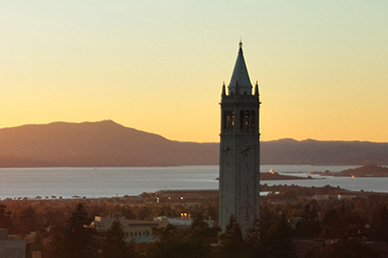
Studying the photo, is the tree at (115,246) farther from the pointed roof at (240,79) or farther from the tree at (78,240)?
the pointed roof at (240,79)

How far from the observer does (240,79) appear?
75.6 meters

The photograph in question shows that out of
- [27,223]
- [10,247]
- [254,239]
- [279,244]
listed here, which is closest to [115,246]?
[279,244]

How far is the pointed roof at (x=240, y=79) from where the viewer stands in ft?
247

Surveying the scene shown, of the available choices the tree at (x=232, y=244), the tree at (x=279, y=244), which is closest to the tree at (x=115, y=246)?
the tree at (x=232, y=244)

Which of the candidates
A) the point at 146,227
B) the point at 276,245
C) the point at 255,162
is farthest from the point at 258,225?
the point at 146,227

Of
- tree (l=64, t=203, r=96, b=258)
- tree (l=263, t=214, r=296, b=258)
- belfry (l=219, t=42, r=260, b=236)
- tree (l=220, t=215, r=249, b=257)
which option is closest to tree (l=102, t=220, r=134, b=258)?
tree (l=64, t=203, r=96, b=258)

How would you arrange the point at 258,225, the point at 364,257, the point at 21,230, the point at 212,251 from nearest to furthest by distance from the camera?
the point at 364,257
the point at 212,251
the point at 258,225
the point at 21,230

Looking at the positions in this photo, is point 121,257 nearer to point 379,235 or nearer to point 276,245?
point 276,245

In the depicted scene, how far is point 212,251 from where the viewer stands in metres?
62.0

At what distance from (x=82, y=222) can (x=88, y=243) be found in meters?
1.73

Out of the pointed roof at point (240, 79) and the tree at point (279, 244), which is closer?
the tree at point (279, 244)

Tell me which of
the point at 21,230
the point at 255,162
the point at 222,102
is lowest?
the point at 21,230

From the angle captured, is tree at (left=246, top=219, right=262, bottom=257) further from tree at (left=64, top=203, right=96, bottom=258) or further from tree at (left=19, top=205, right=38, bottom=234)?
tree at (left=19, top=205, right=38, bottom=234)

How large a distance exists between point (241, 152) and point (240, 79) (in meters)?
6.35
